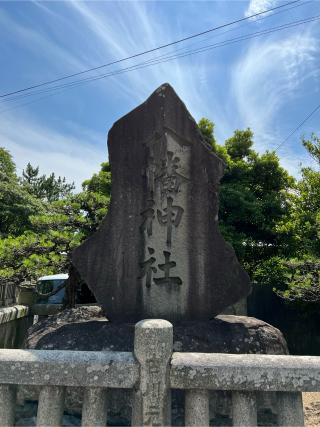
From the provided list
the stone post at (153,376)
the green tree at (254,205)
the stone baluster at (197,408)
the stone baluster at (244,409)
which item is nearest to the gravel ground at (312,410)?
the stone baluster at (244,409)

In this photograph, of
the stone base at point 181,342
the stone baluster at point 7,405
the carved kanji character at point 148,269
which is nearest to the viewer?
the stone baluster at point 7,405

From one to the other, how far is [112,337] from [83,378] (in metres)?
1.20

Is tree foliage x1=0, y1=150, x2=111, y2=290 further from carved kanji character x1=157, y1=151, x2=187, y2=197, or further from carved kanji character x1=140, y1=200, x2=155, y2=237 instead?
carved kanji character x1=157, y1=151, x2=187, y2=197

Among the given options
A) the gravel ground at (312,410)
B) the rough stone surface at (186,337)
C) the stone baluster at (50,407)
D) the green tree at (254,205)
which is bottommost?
the gravel ground at (312,410)

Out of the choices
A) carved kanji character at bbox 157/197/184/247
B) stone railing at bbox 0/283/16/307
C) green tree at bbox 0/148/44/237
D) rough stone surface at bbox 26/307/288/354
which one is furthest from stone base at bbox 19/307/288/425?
green tree at bbox 0/148/44/237

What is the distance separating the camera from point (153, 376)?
2.30 metres

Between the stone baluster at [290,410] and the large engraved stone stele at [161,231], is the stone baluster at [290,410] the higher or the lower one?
the lower one

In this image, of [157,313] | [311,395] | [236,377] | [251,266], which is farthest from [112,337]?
[251,266]

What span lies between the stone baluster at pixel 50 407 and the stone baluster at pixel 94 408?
0.61 ft

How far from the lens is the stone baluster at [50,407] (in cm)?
236

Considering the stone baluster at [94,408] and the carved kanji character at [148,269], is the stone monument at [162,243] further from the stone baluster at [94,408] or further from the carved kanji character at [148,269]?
the stone baluster at [94,408]

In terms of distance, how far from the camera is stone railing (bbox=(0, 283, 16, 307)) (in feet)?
27.7

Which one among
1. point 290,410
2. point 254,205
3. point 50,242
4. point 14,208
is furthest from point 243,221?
point 14,208

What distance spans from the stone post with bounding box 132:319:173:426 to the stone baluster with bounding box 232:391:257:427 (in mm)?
474
